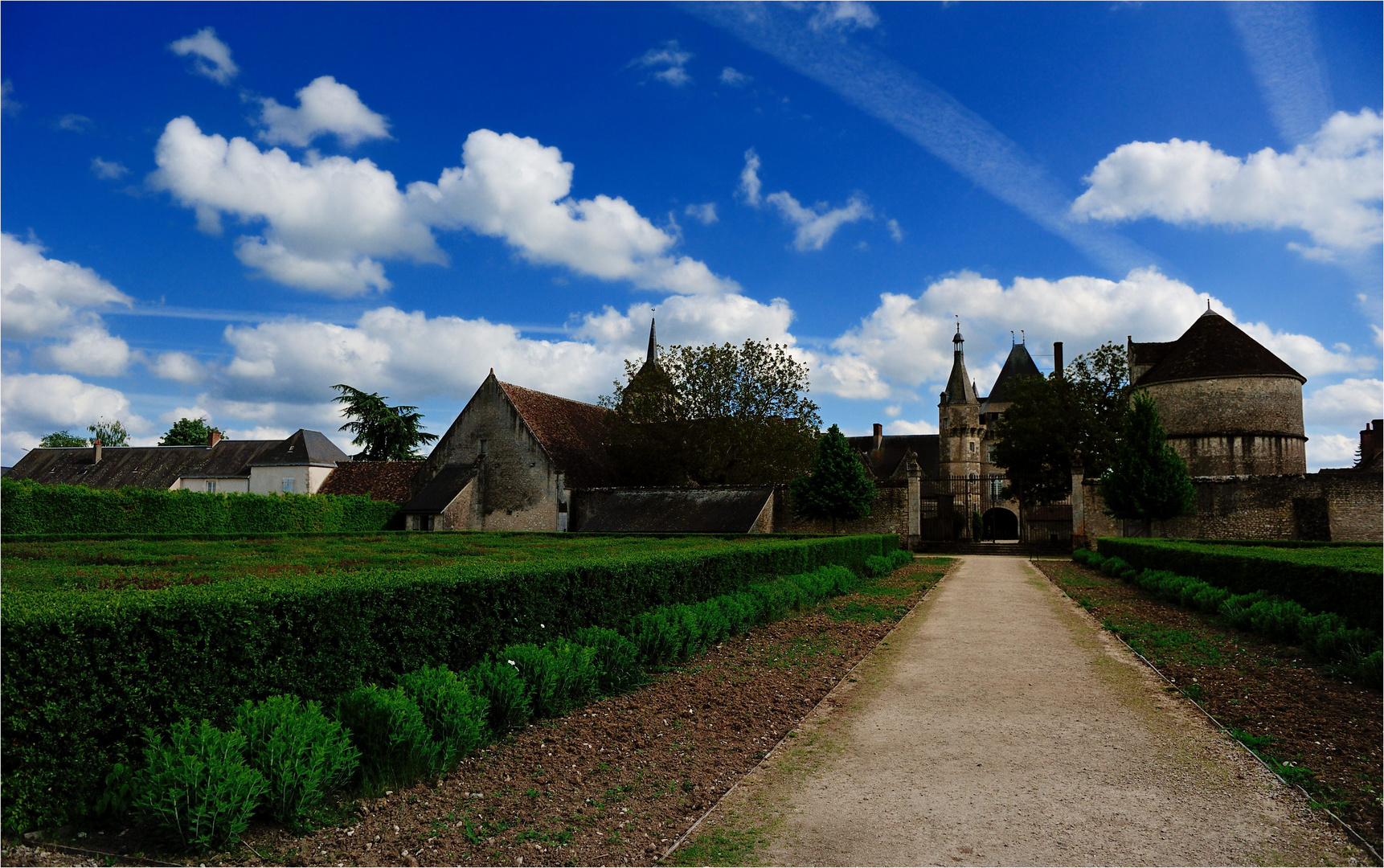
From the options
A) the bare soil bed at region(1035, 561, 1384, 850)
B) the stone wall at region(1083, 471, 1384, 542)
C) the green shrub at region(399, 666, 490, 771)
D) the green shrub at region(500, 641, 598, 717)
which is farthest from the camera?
the stone wall at region(1083, 471, 1384, 542)

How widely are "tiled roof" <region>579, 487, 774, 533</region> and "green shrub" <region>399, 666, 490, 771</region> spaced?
23.7 meters

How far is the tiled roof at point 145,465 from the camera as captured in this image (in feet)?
169

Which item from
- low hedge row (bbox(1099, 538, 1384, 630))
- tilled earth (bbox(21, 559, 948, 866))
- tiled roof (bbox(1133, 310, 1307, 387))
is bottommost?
tilled earth (bbox(21, 559, 948, 866))

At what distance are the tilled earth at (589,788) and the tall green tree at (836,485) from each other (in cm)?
2172

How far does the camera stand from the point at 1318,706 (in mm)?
6941

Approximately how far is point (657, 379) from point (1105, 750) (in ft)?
108

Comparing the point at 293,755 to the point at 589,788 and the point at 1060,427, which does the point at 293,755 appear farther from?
the point at 1060,427

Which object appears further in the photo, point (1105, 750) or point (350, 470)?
point (350, 470)

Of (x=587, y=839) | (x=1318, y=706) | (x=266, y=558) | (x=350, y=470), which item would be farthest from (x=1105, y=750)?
(x=350, y=470)

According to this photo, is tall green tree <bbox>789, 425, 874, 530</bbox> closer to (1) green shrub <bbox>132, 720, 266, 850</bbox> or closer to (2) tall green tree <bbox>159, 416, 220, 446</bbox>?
(1) green shrub <bbox>132, 720, 266, 850</bbox>

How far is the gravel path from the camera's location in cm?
411

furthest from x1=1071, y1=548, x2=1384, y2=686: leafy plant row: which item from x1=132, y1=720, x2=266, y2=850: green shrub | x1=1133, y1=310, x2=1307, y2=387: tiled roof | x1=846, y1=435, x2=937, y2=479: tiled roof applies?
x1=846, y1=435, x2=937, y2=479: tiled roof

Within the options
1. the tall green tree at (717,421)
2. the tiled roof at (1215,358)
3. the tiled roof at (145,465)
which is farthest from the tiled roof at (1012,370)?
the tiled roof at (145,465)

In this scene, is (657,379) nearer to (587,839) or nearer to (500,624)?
(500,624)
